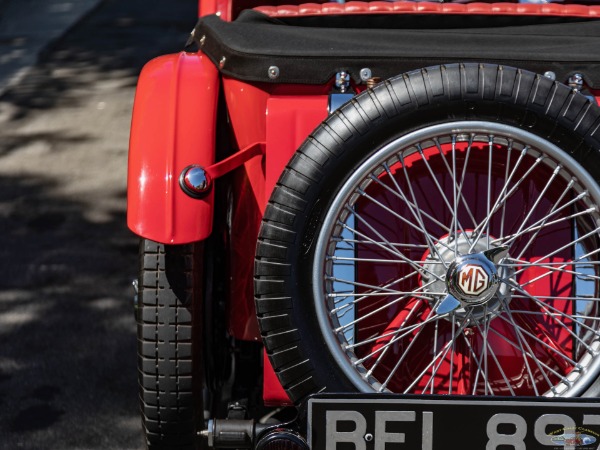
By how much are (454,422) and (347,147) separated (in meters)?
0.74

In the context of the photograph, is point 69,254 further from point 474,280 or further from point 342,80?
point 474,280

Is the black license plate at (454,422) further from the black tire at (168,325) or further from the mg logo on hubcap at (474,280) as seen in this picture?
the black tire at (168,325)

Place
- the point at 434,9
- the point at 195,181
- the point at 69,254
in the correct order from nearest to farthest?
the point at 195,181 < the point at 434,9 < the point at 69,254

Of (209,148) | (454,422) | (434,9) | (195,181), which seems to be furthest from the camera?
(434,9)

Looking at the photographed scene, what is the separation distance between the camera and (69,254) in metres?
5.24

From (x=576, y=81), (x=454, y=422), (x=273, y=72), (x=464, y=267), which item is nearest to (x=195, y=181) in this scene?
(x=273, y=72)

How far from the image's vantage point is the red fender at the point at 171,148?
8.85 ft

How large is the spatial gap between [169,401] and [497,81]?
1.25 metres

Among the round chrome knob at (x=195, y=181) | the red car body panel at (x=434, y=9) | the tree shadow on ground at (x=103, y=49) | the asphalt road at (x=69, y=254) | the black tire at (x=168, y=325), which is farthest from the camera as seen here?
the tree shadow on ground at (x=103, y=49)

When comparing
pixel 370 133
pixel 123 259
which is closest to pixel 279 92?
pixel 370 133

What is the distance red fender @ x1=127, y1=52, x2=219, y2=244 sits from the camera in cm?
270

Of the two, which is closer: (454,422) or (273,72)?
(454,422)

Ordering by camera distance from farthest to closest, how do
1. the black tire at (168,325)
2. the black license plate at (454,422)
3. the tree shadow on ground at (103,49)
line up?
1. the tree shadow on ground at (103,49)
2. the black tire at (168,325)
3. the black license plate at (454,422)

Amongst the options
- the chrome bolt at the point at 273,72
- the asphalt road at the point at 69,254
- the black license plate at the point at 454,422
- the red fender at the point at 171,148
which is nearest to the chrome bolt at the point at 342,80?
the chrome bolt at the point at 273,72
